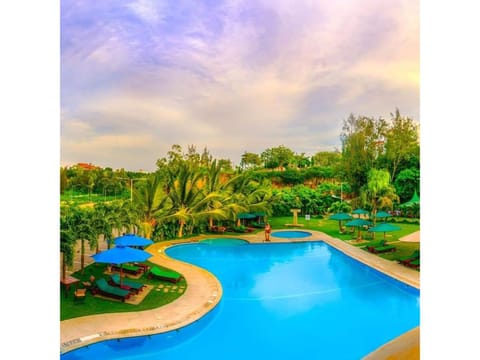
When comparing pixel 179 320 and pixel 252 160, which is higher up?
pixel 252 160

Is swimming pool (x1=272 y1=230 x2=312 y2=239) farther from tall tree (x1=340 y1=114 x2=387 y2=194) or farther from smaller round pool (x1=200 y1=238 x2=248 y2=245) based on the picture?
tall tree (x1=340 y1=114 x2=387 y2=194)

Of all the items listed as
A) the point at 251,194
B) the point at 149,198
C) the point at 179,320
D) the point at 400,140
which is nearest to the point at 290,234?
the point at 251,194

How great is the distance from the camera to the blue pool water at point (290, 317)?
5984 mm

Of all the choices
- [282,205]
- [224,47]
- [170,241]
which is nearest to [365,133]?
[282,205]

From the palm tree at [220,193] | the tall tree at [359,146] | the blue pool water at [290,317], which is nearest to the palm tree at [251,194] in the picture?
the palm tree at [220,193]

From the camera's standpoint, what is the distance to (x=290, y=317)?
7500 millimetres

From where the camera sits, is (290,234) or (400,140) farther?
(400,140)

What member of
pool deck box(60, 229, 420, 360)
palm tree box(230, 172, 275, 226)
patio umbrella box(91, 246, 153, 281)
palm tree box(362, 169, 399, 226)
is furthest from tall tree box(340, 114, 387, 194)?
patio umbrella box(91, 246, 153, 281)

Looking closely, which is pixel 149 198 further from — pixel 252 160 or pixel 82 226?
pixel 252 160

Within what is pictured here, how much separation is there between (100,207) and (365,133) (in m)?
20.1

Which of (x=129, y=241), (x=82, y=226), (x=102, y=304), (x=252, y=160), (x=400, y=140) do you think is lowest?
(x=102, y=304)

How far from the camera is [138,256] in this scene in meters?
8.18

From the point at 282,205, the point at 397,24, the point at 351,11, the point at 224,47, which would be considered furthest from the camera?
the point at 282,205
